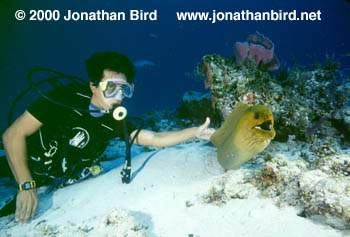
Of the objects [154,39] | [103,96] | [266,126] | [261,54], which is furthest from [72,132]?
[154,39]

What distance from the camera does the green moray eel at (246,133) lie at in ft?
6.44

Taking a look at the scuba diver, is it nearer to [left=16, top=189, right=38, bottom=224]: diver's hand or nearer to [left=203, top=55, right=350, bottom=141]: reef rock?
[left=16, top=189, right=38, bottom=224]: diver's hand

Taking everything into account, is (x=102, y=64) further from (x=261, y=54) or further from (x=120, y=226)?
(x=261, y=54)

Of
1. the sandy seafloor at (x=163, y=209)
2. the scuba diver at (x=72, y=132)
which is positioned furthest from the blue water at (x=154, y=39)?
the sandy seafloor at (x=163, y=209)

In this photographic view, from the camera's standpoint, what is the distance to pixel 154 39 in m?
70.6

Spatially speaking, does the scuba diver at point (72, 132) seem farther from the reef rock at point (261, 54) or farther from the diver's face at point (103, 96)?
the reef rock at point (261, 54)

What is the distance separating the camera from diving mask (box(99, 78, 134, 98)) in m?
2.99

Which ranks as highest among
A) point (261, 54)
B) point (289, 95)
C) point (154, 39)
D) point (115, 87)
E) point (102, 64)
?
point (154, 39)

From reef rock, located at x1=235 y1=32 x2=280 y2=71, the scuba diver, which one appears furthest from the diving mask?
reef rock, located at x1=235 y1=32 x2=280 y2=71

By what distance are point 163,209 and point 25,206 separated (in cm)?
203

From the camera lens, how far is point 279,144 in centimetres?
371

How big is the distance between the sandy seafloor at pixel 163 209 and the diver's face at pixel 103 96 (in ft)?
4.32

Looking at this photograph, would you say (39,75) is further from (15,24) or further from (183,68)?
(183,68)

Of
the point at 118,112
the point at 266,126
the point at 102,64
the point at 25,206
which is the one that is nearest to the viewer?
the point at 266,126
